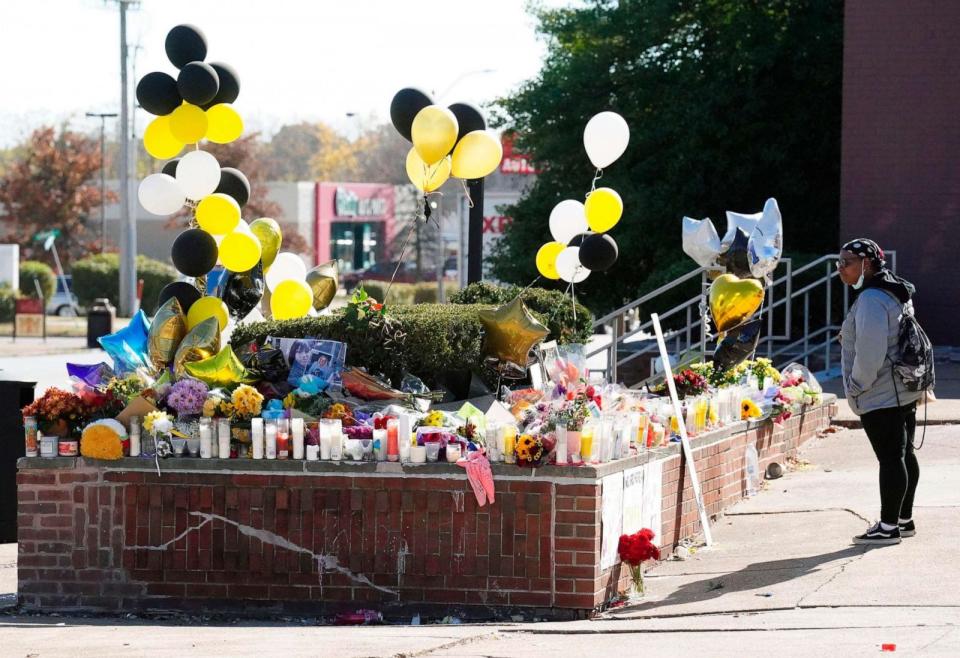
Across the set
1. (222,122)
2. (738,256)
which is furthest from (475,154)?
(738,256)

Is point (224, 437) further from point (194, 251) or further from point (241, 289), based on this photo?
point (241, 289)

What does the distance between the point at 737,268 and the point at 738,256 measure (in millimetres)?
108

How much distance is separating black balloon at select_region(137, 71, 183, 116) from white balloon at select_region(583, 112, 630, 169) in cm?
304

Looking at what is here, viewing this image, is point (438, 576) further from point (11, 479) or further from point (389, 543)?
point (11, 479)

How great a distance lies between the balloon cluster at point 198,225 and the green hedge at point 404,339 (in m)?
0.35

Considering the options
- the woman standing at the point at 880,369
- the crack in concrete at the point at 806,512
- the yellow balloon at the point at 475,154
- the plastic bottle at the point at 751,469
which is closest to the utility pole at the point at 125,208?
the yellow balloon at the point at 475,154

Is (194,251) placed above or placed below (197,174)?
below

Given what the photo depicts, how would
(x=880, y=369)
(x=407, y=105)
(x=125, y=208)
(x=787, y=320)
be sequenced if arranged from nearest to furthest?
(x=880, y=369), (x=407, y=105), (x=787, y=320), (x=125, y=208)

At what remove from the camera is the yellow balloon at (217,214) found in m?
Result: 9.17

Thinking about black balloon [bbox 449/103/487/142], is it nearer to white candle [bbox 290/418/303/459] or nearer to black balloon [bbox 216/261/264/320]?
black balloon [bbox 216/261/264/320]

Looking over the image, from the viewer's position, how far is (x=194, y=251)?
29.7 ft

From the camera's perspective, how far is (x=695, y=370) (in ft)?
34.4

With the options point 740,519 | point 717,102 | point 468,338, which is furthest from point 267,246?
point 717,102

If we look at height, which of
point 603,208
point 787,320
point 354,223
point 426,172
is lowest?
point 787,320
